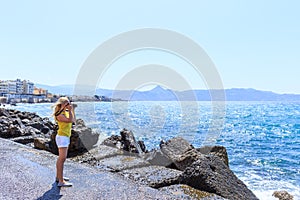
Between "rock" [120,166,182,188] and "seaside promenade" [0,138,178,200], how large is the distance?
0.35 metres

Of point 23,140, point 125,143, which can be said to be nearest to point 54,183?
point 125,143

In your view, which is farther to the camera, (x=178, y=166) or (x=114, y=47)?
(x=114, y=47)

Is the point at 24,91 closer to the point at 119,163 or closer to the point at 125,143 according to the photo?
the point at 125,143

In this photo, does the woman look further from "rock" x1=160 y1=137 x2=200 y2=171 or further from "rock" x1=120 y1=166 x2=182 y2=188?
"rock" x1=160 y1=137 x2=200 y2=171

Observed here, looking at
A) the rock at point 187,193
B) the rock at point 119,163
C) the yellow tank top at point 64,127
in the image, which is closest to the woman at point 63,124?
the yellow tank top at point 64,127

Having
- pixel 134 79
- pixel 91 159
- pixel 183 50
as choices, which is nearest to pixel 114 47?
pixel 134 79

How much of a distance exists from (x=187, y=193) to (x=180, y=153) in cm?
252

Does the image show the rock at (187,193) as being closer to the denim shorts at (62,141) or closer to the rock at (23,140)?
the denim shorts at (62,141)

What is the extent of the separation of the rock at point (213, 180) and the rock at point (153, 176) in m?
0.31

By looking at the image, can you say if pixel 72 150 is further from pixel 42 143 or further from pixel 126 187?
pixel 126 187

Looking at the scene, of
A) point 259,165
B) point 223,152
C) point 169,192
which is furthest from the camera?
point 259,165

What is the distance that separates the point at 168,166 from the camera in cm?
657

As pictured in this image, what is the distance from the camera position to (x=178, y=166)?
241 inches

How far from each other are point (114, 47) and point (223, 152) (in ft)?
17.6
